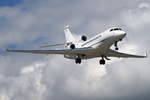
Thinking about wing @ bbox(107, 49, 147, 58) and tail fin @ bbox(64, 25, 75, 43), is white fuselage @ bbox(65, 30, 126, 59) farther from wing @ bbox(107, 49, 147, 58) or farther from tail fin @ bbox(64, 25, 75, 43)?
tail fin @ bbox(64, 25, 75, 43)

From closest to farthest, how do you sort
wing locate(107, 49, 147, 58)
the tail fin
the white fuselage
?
the white fuselage, wing locate(107, 49, 147, 58), the tail fin

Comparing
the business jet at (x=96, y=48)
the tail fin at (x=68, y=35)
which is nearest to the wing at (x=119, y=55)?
the business jet at (x=96, y=48)

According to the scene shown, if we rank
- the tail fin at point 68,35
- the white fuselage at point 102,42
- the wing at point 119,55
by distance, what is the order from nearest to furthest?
the white fuselage at point 102,42
the wing at point 119,55
the tail fin at point 68,35

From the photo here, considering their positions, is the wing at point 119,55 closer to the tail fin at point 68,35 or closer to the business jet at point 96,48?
the business jet at point 96,48

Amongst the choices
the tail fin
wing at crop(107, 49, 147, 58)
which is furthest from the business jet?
the tail fin

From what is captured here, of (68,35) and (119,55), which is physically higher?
(68,35)

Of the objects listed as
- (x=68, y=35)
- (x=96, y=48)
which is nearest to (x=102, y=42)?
(x=96, y=48)

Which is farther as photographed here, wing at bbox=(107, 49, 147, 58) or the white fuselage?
wing at bbox=(107, 49, 147, 58)

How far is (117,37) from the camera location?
82.9 m

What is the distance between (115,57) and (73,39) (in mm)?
16593

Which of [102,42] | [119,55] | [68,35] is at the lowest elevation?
[119,55]

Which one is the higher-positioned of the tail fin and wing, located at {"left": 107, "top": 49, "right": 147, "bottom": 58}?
the tail fin

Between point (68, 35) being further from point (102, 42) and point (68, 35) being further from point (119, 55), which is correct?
point (102, 42)

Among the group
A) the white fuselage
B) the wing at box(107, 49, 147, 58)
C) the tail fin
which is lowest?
the wing at box(107, 49, 147, 58)
